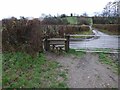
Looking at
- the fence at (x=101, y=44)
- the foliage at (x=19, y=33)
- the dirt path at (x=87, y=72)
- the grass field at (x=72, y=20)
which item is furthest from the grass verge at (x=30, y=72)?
the grass field at (x=72, y=20)

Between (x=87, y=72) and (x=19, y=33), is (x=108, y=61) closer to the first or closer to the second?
(x=87, y=72)

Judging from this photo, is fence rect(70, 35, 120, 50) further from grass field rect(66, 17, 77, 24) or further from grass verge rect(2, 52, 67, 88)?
grass field rect(66, 17, 77, 24)

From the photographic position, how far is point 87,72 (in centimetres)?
682

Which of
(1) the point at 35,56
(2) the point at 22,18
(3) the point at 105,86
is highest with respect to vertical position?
(2) the point at 22,18

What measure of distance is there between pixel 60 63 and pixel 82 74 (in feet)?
4.39

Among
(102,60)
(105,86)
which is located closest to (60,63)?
(102,60)

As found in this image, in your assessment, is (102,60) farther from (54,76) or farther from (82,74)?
(54,76)

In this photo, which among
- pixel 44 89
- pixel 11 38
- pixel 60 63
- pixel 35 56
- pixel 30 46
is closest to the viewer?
pixel 44 89

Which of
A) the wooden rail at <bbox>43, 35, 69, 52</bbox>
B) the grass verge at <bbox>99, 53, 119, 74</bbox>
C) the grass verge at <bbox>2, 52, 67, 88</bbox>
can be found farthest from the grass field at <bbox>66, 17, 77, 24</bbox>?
the grass verge at <bbox>2, 52, 67, 88</bbox>

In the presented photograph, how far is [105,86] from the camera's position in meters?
5.75

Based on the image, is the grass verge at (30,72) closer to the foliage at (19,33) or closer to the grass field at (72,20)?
the foliage at (19,33)

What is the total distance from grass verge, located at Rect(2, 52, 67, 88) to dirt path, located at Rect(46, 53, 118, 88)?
33cm

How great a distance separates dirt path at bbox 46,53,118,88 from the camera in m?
5.88

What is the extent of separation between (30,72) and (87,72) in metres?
1.91
